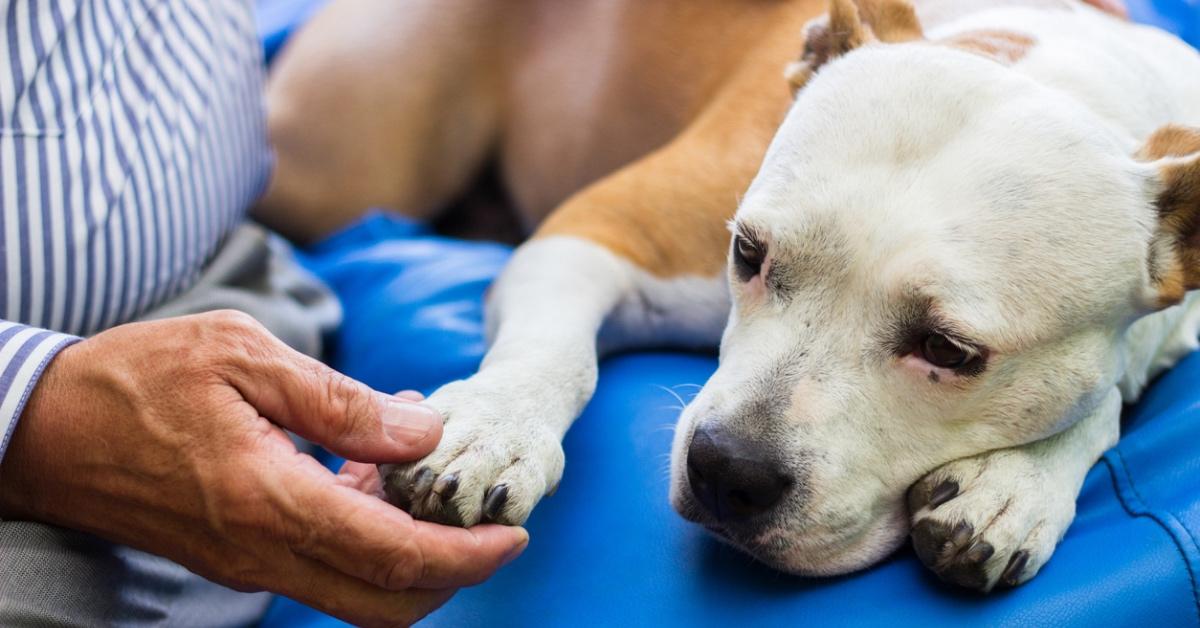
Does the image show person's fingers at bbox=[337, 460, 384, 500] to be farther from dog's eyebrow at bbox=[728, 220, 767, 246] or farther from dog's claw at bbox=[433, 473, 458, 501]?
dog's eyebrow at bbox=[728, 220, 767, 246]

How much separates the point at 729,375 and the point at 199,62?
1.10 m

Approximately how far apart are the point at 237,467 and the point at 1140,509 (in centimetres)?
96

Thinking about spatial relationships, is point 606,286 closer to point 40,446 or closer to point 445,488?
point 445,488

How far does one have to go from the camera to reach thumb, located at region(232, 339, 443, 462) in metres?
1.16

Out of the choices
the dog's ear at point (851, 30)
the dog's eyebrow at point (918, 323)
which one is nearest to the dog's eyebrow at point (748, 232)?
the dog's eyebrow at point (918, 323)

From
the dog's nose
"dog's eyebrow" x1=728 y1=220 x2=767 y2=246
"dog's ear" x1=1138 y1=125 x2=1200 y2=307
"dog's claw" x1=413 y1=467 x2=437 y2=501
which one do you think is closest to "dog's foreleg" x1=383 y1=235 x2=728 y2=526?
"dog's claw" x1=413 y1=467 x2=437 y2=501

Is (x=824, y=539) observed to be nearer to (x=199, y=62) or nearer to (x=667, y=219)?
(x=667, y=219)

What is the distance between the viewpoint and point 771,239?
130 cm

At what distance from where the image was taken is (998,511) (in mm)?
1198

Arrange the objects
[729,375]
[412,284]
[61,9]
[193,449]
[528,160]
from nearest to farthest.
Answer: [193,449]
[729,375]
[61,9]
[412,284]
[528,160]

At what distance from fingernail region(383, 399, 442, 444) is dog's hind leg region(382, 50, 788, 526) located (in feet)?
0.16

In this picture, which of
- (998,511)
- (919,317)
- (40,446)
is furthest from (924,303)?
(40,446)

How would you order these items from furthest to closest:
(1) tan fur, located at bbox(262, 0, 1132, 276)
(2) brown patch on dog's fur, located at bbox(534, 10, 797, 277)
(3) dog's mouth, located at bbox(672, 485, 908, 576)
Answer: (1) tan fur, located at bbox(262, 0, 1132, 276), (2) brown patch on dog's fur, located at bbox(534, 10, 797, 277), (3) dog's mouth, located at bbox(672, 485, 908, 576)

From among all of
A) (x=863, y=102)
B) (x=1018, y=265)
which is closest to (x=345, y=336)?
(x=863, y=102)
